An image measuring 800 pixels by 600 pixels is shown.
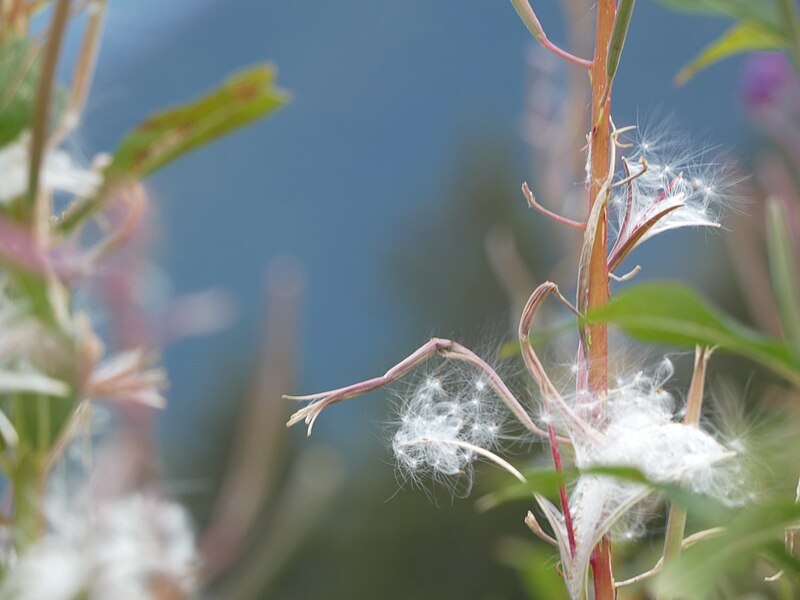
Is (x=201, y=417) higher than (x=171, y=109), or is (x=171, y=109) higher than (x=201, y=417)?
(x=171, y=109)

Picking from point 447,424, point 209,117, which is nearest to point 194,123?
point 209,117

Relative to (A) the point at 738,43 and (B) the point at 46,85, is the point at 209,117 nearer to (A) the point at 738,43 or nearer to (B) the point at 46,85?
(B) the point at 46,85

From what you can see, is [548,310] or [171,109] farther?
[548,310]

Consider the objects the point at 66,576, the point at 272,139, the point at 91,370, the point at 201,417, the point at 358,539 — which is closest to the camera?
the point at 66,576

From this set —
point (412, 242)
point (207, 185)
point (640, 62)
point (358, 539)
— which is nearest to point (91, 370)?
point (358, 539)

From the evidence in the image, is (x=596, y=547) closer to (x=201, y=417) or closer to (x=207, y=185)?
(x=201, y=417)

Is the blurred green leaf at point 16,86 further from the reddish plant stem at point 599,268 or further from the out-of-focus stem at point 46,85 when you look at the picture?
the reddish plant stem at point 599,268

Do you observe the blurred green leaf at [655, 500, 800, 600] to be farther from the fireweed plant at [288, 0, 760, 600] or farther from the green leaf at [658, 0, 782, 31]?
the green leaf at [658, 0, 782, 31]
